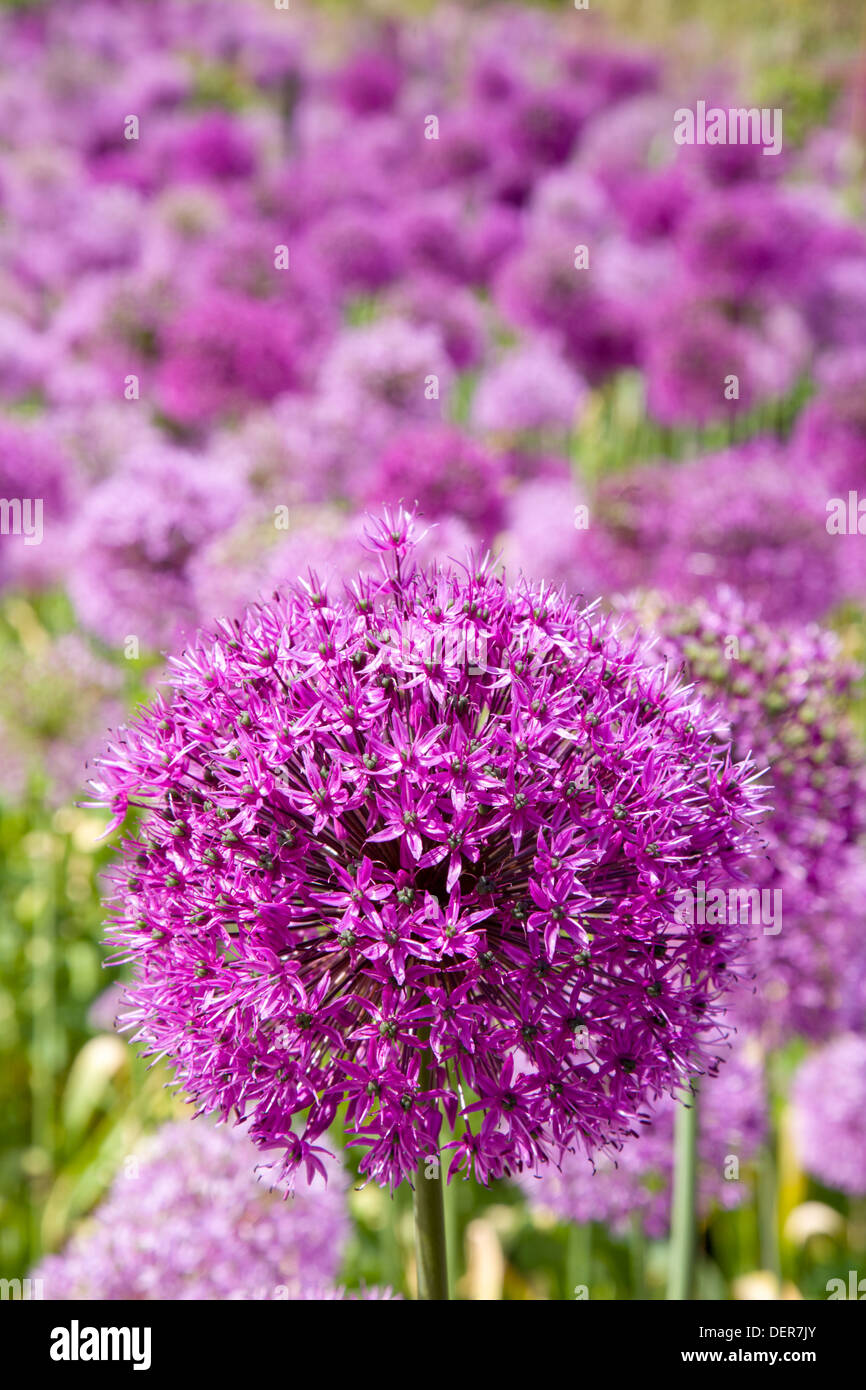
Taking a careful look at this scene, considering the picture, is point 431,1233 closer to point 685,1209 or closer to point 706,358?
point 685,1209

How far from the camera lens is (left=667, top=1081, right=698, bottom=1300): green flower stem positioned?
86.6 inches

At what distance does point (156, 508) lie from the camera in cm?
375

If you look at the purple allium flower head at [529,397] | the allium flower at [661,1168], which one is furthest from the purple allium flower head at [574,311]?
the allium flower at [661,1168]

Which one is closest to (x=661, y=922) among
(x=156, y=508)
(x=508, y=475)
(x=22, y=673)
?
(x=156, y=508)

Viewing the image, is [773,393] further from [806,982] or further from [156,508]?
[806,982]

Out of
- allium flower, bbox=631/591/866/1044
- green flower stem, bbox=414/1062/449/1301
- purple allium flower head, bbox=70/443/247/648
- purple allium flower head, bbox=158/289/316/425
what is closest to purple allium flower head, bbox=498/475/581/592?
purple allium flower head, bbox=70/443/247/648

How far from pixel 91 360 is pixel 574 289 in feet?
7.53

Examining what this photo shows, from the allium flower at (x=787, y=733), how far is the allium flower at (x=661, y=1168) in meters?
0.51

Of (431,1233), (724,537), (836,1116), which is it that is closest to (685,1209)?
(431,1233)

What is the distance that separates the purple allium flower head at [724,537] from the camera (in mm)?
3762

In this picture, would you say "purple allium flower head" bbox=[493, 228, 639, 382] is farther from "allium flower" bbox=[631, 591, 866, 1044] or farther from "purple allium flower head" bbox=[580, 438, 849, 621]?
"allium flower" bbox=[631, 591, 866, 1044]

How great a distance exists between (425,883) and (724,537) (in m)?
2.53

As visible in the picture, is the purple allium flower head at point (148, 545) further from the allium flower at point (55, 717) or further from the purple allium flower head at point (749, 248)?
the purple allium flower head at point (749, 248)
